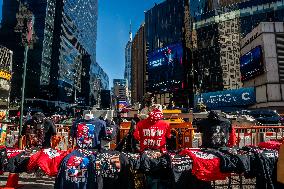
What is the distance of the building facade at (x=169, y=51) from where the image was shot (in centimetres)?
7212

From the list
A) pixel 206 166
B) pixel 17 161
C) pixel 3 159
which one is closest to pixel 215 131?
pixel 206 166

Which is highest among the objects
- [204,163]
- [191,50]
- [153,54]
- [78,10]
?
Answer: [78,10]

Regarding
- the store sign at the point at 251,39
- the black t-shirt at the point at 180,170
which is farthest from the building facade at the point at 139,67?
the black t-shirt at the point at 180,170

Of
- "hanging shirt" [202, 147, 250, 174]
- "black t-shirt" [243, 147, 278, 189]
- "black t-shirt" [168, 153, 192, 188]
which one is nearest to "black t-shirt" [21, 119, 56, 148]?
"black t-shirt" [168, 153, 192, 188]

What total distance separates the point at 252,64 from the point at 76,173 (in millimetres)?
59364

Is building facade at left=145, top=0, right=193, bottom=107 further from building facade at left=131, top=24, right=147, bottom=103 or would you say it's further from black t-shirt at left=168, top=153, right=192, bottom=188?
black t-shirt at left=168, top=153, right=192, bottom=188

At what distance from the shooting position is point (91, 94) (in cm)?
16300

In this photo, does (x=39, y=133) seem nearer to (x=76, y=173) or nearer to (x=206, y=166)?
(x=76, y=173)

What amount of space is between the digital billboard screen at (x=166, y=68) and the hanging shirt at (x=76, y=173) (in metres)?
64.7

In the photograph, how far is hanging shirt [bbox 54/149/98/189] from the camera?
526cm

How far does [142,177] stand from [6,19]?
112m

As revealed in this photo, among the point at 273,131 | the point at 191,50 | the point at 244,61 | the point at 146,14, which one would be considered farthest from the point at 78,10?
the point at 273,131

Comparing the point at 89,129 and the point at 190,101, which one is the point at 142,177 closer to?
the point at 89,129

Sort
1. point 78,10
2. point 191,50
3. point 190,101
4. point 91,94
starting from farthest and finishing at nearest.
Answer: point 91,94 < point 78,10 < point 191,50 < point 190,101
